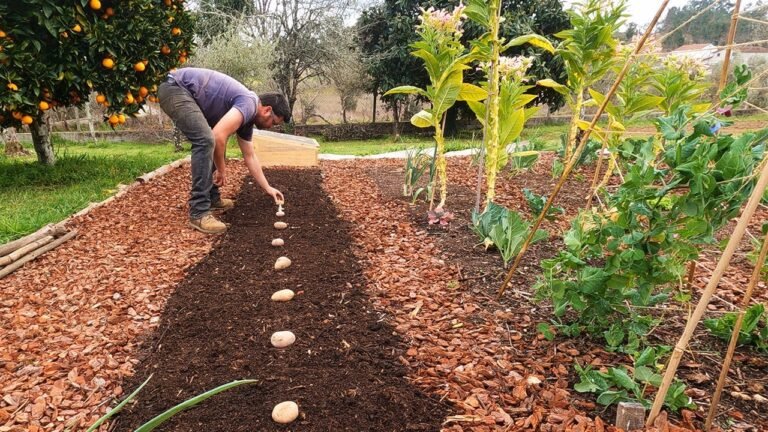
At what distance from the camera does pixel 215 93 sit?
11.9ft

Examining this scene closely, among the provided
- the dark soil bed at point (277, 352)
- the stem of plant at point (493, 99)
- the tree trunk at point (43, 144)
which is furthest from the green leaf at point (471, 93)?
the tree trunk at point (43, 144)

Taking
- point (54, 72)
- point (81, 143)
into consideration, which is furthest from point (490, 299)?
point (81, 143)

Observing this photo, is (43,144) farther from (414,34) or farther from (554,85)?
(414,34)

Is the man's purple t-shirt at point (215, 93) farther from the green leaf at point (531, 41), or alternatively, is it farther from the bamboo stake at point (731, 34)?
the bamboo stake at point (731, 34)

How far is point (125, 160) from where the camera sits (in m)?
6.20

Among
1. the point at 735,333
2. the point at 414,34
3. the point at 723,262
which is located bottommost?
the point at 735,333

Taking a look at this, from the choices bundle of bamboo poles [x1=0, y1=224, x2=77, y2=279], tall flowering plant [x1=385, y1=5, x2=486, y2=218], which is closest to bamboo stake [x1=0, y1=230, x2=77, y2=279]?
bundle of bamboo poles [x1=0, y1=224, x2=77, y2=279]

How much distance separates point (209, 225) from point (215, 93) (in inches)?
44.0

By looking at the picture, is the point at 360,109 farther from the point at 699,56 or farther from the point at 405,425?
A: the point at 405,425

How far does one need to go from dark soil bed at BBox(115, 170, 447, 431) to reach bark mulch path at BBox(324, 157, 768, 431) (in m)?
0.15

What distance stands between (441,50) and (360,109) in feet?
42.4

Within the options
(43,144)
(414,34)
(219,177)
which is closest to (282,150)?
(219,177)

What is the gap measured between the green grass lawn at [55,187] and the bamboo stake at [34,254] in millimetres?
294

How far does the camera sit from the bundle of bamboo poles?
2824mm
